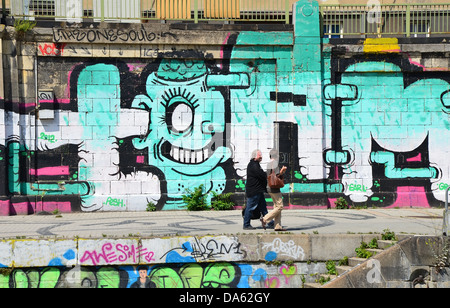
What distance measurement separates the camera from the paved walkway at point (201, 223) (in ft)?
33.1

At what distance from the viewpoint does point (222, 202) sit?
13961 mm

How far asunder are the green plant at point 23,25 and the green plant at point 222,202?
6104 mm

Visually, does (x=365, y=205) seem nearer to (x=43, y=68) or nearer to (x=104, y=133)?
(x=104, y=133)

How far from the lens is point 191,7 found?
14.5 meters

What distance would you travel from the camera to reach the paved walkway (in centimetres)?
1010

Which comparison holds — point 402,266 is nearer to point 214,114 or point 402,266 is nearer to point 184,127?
point 214,114

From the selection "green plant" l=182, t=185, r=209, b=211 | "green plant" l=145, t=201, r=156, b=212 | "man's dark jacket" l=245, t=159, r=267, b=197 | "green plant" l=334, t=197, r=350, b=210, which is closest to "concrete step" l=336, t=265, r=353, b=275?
"man's dark jacket" l=245, t=159, r=267, b=197

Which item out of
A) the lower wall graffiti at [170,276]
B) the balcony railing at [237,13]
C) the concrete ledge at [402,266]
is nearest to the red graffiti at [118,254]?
the lower wall graffiti at [170,276]

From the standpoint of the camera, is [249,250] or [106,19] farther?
[106,19]

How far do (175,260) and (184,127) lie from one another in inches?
217

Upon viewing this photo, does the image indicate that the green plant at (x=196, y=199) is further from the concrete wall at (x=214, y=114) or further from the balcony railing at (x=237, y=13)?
the balcony railing at (x=237, y=13)

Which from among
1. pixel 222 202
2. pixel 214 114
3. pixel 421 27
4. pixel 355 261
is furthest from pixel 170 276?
pixel 421 27

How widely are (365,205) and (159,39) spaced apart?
268 inches

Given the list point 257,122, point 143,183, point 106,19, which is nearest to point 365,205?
point 257,122
